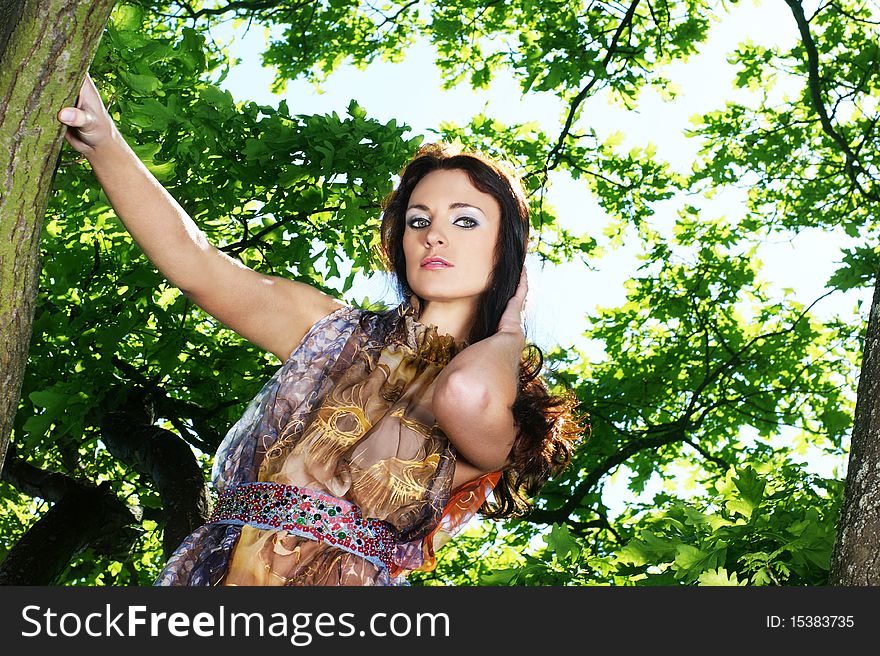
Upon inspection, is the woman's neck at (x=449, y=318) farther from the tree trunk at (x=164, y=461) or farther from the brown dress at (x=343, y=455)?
the tree trunk at (x=164, y=461)

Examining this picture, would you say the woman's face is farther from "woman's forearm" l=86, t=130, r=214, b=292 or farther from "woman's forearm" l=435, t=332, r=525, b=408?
"woman's forearm" l=86, t=130, r=214, b=292

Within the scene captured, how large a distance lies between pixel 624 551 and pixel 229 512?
1.22m

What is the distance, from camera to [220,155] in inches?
173

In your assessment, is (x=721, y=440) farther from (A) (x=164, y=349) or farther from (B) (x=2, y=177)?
(B) (x=2, y=177)

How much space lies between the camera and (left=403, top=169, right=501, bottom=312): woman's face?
8.60ft

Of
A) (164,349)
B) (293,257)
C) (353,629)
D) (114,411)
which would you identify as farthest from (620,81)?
(353,629)

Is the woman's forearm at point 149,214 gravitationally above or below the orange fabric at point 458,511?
above

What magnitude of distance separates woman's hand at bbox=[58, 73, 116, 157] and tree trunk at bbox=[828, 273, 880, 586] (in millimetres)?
1938

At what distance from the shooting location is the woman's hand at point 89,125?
6.68 ft

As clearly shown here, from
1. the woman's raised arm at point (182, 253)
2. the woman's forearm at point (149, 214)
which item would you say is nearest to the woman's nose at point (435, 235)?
the woman's raised arm at point (182, 253)

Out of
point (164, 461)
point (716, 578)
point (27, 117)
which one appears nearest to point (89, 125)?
point (27, 117)

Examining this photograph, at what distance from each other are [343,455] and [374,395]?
0.73ft

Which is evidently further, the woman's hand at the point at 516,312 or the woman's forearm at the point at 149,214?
the woman's hand at the point at 516,312

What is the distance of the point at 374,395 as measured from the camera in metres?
2.50
